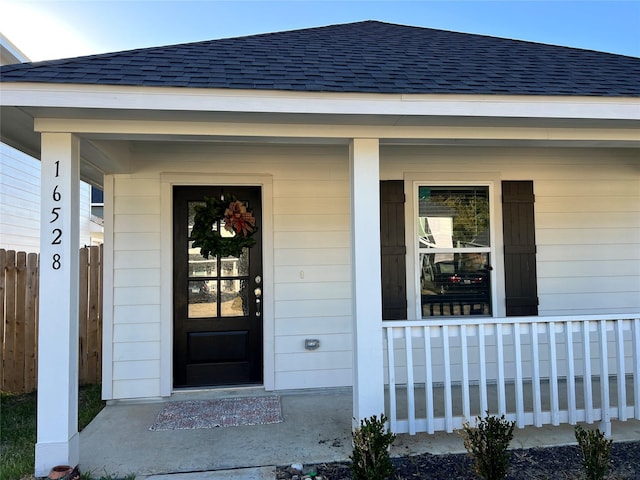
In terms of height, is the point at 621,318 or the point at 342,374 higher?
the point at 621,318

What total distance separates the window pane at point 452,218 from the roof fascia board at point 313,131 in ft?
4.34

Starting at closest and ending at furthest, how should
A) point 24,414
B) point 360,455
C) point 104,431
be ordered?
1. point 360,455
2. point 104,431
3. point 24,414

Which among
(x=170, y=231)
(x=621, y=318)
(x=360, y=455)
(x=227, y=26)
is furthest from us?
(x=227, y=26)

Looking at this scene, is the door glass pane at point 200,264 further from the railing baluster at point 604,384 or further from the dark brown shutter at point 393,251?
the railing baluster at point 604,384

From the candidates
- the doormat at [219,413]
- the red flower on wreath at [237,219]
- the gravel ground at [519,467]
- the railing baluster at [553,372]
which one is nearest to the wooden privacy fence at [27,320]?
the doormat at [219,413]

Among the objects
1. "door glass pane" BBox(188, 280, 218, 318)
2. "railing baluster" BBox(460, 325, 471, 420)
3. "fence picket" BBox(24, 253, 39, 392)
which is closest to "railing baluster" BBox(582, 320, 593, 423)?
"railing baluster" BBox(460, 325, 471, 420)

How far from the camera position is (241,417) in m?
3.33

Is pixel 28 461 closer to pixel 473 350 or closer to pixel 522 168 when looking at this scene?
pixel 473 350

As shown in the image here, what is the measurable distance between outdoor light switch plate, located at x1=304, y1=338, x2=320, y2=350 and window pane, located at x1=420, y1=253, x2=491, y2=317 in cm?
111

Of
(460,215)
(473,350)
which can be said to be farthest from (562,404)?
(460,215)

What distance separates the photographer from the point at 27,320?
4262 mm

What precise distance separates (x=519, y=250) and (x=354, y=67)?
254 centimetres

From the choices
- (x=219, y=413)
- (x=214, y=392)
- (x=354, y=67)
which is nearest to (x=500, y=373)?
(x=219, y=413)

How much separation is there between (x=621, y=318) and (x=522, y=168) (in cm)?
183
